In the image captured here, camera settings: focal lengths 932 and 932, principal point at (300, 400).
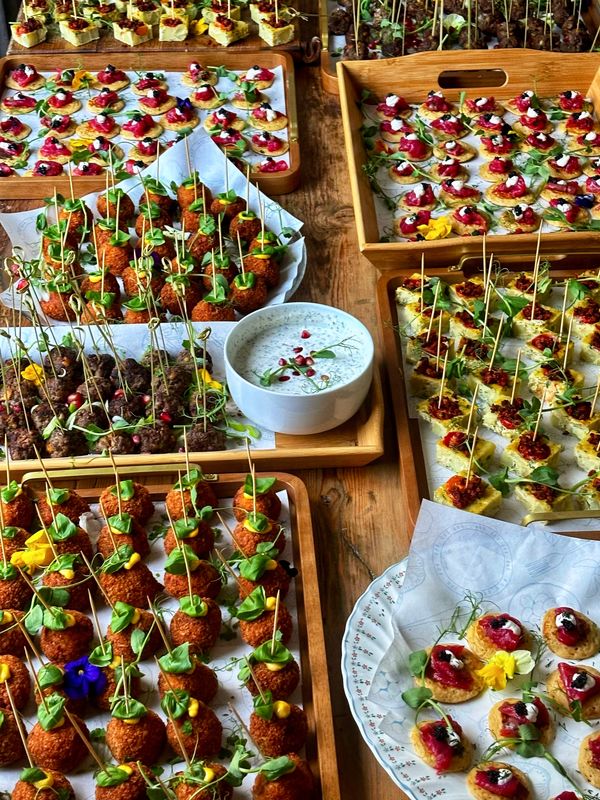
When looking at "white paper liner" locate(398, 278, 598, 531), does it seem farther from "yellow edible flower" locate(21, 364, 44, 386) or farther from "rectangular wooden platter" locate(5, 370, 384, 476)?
"yellow edible flower" locate(21, 364, 44, 386)

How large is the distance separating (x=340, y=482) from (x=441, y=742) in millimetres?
712

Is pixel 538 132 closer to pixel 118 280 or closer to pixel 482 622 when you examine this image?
pixel 118 280

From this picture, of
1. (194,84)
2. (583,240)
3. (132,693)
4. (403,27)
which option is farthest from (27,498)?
(403,27)

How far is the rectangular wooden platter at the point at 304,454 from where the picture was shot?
2084 mm

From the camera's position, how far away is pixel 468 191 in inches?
114

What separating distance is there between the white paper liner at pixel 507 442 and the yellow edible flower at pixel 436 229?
1.41ft

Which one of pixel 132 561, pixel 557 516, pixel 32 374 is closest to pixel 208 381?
pixel 32 374

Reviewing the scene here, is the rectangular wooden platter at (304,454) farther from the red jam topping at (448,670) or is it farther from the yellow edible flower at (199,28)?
the yellow edible flower at (199,28)

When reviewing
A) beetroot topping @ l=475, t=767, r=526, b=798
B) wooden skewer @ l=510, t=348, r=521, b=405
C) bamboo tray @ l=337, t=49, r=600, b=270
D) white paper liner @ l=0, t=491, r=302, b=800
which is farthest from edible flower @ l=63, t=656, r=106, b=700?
bamboo tray @ l=337, t=49, r=600, b=270

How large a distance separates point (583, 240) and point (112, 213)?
1.36 meters

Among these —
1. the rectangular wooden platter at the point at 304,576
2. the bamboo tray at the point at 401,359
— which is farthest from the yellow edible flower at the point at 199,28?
the rectangular wooden platter at the point at 304,576

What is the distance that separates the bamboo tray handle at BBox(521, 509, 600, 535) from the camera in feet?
6.38

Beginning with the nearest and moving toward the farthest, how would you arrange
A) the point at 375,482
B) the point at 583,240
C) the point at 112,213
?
the point at 375,482 → the point at 583,240 → the point at 112,213

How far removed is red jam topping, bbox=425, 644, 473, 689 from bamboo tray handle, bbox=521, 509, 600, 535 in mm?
367
